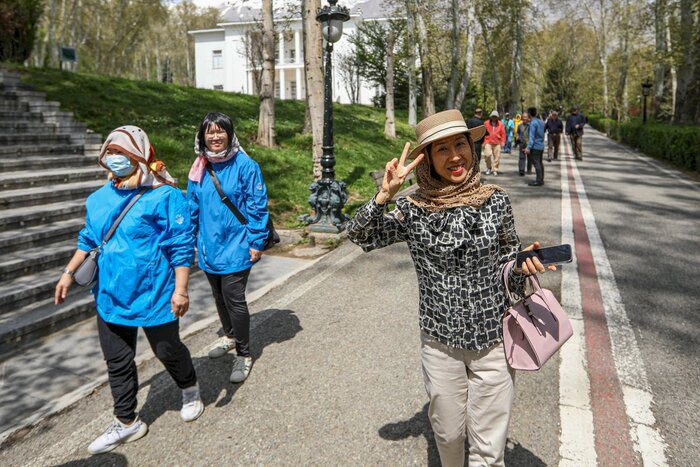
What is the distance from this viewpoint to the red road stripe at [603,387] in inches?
108

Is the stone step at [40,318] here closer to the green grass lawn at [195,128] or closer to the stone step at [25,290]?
the stone step at [25,290]

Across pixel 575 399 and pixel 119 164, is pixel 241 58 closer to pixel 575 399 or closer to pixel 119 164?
pixel 119 164

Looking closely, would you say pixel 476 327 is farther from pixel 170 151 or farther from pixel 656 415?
pixel 170 151

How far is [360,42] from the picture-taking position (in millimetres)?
38719

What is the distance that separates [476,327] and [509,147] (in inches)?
918

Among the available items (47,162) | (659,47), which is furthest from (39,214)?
(659,47)

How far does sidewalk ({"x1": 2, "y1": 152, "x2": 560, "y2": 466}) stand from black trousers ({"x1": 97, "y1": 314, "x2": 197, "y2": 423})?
0.89 feet

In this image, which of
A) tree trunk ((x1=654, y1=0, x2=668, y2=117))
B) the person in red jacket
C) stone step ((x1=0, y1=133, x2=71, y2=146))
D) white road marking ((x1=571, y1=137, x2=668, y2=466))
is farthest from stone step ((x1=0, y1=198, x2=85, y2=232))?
tree trunk ((x1=654, y1=0, x2=668, y2=117))

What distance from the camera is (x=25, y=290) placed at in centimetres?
493

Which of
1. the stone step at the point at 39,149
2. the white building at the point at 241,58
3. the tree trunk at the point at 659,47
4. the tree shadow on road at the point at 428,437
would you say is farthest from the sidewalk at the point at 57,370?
the white building at the point at 241,58

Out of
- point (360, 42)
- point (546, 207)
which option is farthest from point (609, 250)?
point (360, 42)

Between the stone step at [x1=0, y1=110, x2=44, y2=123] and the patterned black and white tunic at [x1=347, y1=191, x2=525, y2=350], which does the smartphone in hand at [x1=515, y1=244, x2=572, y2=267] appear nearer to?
the patterned black and white tunic at [x1=347, y1=191, x2=525, y2=350]

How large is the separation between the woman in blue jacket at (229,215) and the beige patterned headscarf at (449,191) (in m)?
1.72

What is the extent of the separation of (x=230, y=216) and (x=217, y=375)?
125 centimetres
